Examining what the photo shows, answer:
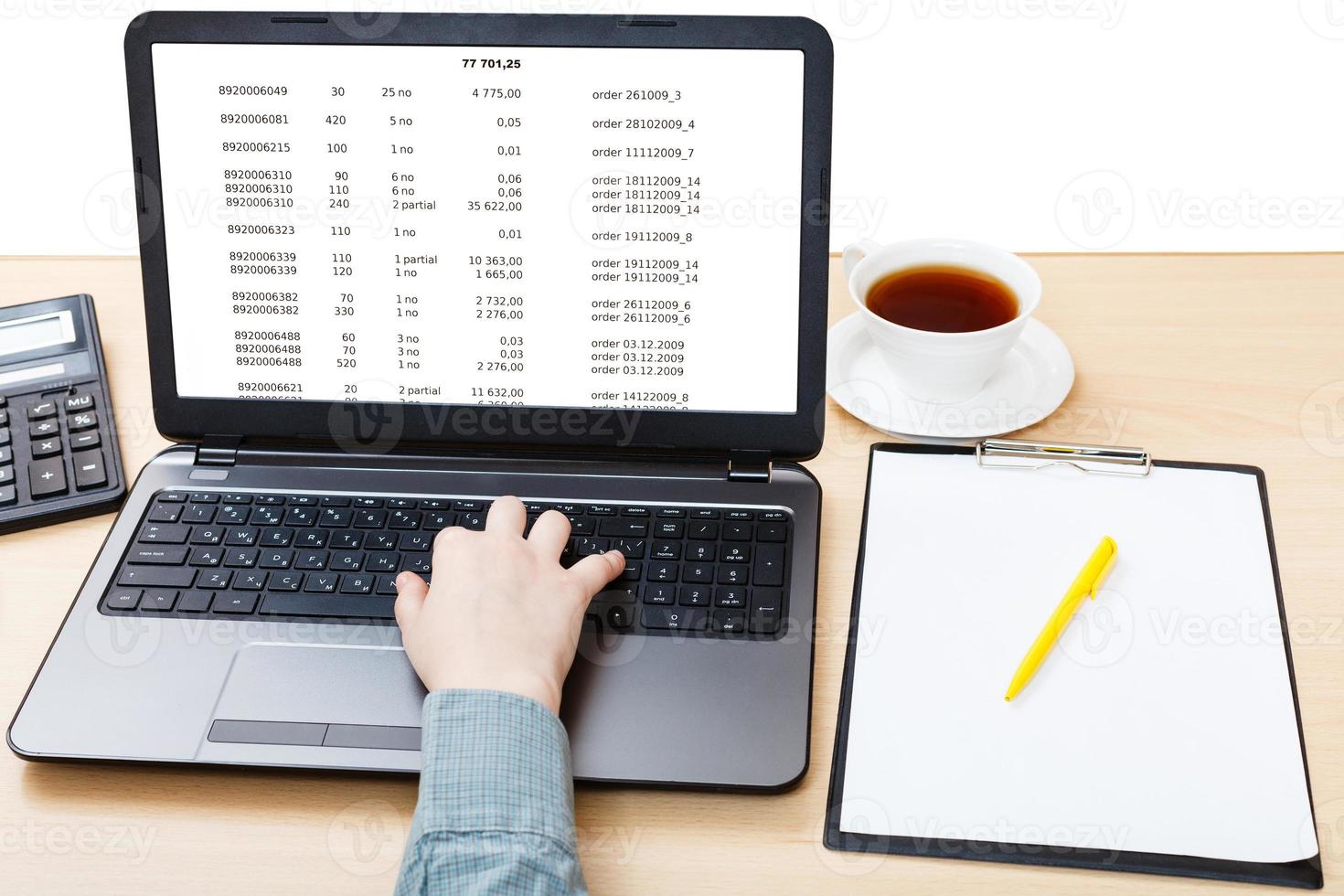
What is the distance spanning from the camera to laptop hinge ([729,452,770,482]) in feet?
2.42

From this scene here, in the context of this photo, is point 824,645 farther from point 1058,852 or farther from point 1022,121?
point 1022,121

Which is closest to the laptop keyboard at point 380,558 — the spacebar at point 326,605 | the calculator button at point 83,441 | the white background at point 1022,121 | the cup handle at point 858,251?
the spacebar at point 326,605

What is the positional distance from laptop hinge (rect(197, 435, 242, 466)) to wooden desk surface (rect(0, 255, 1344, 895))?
3.2 inches

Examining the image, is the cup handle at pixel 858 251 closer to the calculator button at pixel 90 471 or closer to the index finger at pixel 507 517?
the index finger at pixel 507 517

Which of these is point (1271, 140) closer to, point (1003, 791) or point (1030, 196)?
point (1030, 196)

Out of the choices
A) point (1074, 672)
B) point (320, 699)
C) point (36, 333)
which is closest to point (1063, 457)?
point (1074, 672)

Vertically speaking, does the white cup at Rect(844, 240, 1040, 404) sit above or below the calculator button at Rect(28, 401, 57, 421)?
above

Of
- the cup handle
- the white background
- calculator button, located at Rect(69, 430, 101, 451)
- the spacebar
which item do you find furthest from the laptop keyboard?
the white background

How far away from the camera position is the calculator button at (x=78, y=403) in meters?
0.83

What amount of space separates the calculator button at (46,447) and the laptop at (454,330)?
9 cm

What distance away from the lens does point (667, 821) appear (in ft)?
1.88

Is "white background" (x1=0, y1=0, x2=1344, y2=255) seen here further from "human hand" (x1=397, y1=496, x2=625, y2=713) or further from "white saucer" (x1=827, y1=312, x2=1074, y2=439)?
"human hand" (x1=397, y1=496, x2=625, y2=713)

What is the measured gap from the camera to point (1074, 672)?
63cm

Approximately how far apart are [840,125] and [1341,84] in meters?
0.52
